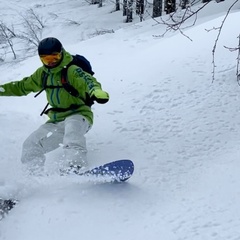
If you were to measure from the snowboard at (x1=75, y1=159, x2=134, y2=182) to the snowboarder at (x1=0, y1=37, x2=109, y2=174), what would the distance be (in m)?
0.29

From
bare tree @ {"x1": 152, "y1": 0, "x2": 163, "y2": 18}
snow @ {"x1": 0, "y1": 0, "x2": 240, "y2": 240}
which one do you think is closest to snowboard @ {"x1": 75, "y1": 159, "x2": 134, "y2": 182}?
snow @ {"x1": 0, "y1": 0, "x2": 240, "y2": 240}

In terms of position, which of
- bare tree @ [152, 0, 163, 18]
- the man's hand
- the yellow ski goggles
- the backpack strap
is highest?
the yellow ski goggles

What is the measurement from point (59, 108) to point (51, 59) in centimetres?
61

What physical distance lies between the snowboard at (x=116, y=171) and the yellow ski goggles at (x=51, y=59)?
1.27 meters

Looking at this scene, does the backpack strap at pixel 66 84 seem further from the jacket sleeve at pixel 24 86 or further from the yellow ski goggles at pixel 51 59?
the jacket sleeve at pixel 24 86

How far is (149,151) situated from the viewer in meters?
4.90

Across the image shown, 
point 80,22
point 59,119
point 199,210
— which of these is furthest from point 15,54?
point 199,210

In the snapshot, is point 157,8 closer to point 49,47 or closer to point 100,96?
point 49,47

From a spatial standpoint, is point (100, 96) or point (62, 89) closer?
point (100, 96)

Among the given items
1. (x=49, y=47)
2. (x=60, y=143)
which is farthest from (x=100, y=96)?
(x=60, y=143)

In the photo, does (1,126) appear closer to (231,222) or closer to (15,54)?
(231,222)

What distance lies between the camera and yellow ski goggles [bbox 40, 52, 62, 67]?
4473 millimetres

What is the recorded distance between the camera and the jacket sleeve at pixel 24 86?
16.0 feet

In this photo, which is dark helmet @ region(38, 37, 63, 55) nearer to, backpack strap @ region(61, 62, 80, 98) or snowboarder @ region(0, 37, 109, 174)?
snowboarder @ region(0, 37, 109, 174)
